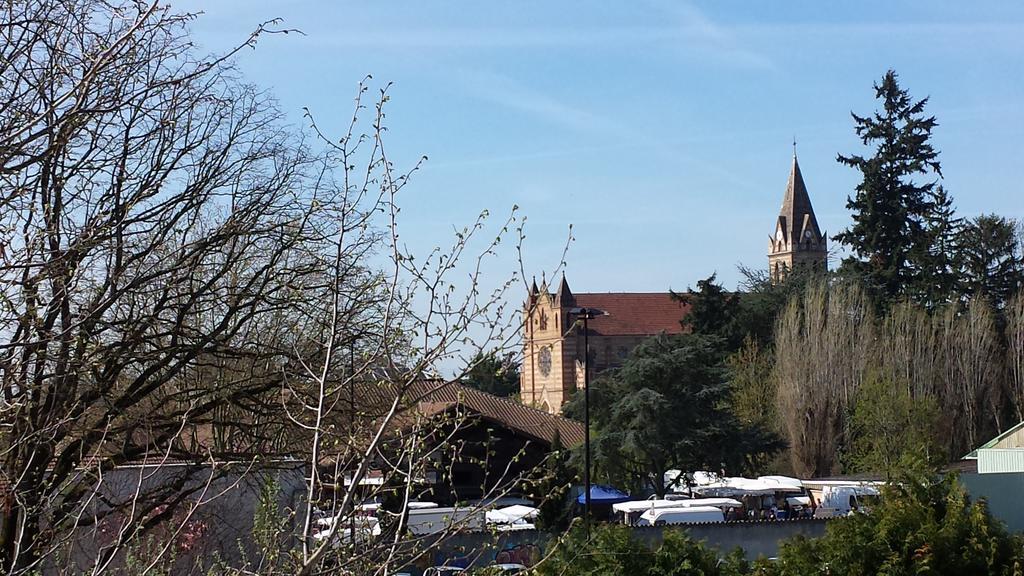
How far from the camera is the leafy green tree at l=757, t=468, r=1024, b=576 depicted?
12.0 meters

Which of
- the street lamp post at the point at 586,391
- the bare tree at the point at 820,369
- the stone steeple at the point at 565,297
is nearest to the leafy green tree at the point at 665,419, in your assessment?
the bare tree at the point at 820,369

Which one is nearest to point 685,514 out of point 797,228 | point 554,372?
point 554,372

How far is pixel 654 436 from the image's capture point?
36875 millimetres

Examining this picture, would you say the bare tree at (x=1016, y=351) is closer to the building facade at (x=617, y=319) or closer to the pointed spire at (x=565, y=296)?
the building facade at (x=617, y=319)

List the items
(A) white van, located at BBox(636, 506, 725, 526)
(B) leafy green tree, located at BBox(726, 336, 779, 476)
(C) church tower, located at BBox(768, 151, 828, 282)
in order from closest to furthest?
(A) white van, located at BBox(636, 506, 725, 526), (B) leafy green tree, located at BBox(726, 336, 779, 476), (C) church tower, located at BBox(768, 151, 828, 282)

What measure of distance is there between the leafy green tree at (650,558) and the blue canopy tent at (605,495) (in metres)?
21.7

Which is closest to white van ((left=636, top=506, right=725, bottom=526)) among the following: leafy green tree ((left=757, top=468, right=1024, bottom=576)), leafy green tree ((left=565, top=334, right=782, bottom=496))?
leafy green tree ((left=565, top=334, right=782, bottom=496))

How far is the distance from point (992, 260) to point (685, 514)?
103ft

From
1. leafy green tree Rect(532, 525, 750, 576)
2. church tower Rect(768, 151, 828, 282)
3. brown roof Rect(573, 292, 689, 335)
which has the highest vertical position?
church tower Rect(768, 151, 828, 282)

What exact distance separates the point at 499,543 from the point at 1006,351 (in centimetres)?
5054

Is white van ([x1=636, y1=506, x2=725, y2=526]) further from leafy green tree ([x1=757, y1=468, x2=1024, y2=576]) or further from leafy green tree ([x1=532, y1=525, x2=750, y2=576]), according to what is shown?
leafy green tree ([x1=532, y1=525, x2=750, y2=576])

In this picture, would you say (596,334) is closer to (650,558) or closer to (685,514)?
(685,514)

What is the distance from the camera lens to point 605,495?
34.7 meters

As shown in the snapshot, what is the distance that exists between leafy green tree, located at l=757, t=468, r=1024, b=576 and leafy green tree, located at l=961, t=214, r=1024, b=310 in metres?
46.0
